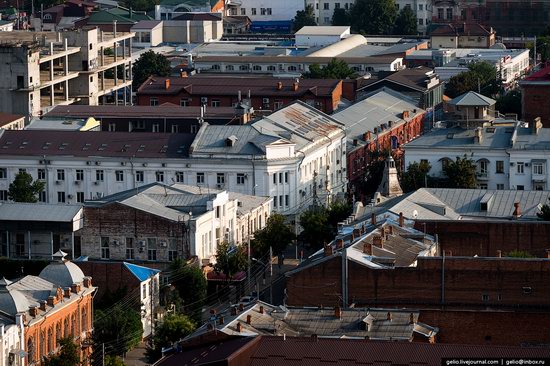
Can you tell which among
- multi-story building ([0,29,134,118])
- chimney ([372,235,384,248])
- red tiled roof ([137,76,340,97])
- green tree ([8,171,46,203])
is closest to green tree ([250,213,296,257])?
chimney ([372,235,384,248])

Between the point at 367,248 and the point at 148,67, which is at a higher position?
the point at 148,67

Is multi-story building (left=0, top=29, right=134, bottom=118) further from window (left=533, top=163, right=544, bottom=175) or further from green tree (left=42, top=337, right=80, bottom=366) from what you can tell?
green tree (left=42, top=337, right=80, bottom=366)

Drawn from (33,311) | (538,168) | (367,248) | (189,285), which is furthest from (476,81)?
(33,311)

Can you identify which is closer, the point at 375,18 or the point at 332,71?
the point at 332,71

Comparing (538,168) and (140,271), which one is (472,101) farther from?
(140,271)

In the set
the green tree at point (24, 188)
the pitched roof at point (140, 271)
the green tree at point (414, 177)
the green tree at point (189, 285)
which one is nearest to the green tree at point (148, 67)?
the green tree at point (414, 177)

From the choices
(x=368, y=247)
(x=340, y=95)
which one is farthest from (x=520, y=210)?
(x=340, y=95)
